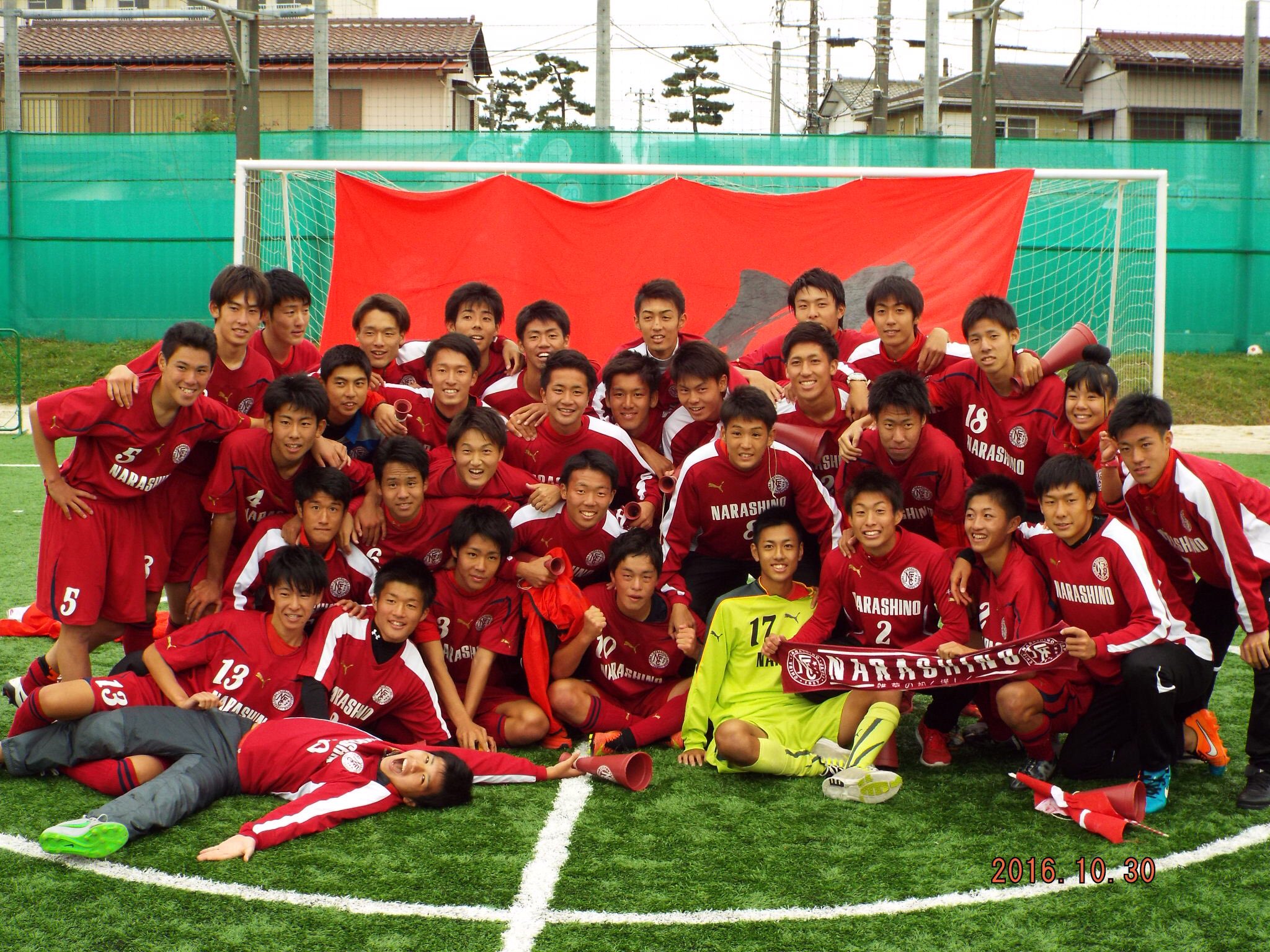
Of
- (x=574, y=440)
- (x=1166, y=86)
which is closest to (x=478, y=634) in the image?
(x=574, y=440)

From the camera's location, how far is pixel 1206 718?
13.2ft

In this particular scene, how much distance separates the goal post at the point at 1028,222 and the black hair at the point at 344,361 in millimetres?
3067

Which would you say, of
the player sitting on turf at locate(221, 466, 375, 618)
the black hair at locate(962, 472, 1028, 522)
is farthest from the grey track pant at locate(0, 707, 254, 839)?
the black hair at locate(962, 472, 1028, 522)

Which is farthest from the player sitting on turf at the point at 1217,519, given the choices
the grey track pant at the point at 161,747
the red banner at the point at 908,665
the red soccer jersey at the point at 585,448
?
the grey track pant at the point at 161,747

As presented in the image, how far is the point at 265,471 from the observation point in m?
4.29

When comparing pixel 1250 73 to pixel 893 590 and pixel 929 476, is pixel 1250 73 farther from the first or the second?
pixel 893 590

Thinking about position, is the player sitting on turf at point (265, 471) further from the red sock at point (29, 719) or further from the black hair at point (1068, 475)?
the black hair at point (1068, 475)

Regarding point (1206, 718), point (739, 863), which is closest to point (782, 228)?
point (1206, 718)

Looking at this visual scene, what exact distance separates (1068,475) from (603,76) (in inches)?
414

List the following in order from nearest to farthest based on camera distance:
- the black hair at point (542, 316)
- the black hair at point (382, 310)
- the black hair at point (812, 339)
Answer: the black hair at point (812, 339)
the black hair at point (382, 310)
the black hair at point (542, 316)

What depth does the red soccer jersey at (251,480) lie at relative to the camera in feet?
14.0

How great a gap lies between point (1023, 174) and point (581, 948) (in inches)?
245

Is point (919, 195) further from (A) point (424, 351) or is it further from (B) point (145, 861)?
(B) point (145, 861)

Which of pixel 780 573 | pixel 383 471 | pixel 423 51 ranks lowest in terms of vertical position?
pixel 780 573
